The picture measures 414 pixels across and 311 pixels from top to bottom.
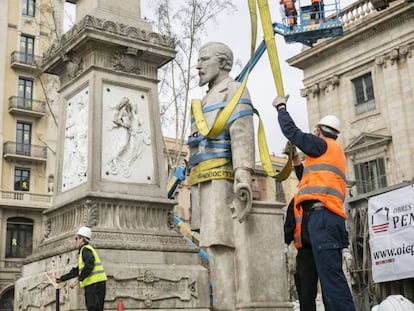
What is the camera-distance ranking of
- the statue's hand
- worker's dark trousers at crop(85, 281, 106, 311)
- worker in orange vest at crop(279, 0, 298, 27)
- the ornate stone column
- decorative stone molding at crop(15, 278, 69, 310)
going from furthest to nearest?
worker in orange vest at crop(279, 0, 298, 27)
the ornate stone column
decorative stone molding at crop(15, 278, 69, 310)
worker's dark trousers at crop(85, 281, 106, 311)
the statue's hand

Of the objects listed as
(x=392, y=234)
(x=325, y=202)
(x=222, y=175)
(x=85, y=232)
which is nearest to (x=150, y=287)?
(x=85, y=232)

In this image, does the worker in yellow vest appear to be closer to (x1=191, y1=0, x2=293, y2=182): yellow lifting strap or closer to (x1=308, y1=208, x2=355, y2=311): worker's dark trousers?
(x1=191, y1=0, x2=293, y2=182): yellow lifting strap

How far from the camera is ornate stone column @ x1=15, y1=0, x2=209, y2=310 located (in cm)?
714

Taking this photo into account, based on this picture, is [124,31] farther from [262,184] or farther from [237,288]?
[262,184]

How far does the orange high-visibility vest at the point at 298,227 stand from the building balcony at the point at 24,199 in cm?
3143

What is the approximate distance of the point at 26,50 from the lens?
38.8 meters

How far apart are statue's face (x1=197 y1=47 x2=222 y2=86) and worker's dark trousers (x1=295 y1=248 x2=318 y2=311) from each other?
2.55 meters

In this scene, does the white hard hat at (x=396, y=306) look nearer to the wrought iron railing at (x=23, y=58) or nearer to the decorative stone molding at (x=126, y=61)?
the decorative stone molding at (x=126, y=61)

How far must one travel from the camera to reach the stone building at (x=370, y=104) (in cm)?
2252

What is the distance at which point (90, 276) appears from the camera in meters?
6.38

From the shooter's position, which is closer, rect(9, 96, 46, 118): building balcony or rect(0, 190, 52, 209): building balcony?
rect(0, 190, 52, 209): building balcony

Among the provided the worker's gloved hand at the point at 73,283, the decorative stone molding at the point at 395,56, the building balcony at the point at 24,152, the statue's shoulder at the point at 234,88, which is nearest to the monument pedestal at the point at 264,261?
the statue's shoulder at the point at 234,88

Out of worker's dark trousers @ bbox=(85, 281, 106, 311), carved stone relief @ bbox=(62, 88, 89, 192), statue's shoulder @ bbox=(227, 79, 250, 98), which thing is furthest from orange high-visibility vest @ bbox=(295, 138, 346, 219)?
carved stone relief @ bbox=(62, 88, 89, 192)

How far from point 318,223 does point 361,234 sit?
18.6 metres
